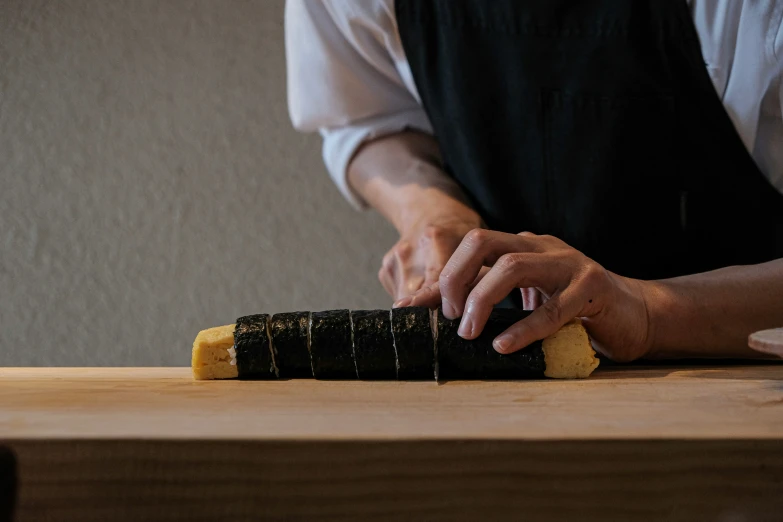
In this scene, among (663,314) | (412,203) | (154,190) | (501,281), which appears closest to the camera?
(501,281)

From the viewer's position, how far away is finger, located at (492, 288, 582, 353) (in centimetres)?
120

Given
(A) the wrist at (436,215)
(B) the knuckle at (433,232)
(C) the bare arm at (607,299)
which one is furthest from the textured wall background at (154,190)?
(C) the bare arm at (607,299)

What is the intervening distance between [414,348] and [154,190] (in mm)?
2319

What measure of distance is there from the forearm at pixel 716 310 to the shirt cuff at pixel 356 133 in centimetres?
91

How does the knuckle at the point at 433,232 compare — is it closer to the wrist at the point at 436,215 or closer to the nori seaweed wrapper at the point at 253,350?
the wrist at the point at 436,215

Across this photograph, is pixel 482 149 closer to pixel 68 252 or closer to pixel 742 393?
pixel 742 393

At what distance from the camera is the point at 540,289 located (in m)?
1.26

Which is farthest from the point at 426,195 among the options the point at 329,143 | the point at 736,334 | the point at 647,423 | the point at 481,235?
the point at 647,423

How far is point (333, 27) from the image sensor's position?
1959mm

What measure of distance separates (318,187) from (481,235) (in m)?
1.95

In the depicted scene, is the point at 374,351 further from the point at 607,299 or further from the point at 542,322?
the point at 607,299
